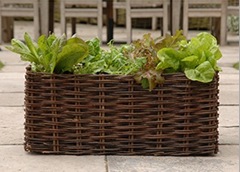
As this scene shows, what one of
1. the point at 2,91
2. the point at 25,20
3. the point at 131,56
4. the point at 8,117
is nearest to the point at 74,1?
the point at 2,91

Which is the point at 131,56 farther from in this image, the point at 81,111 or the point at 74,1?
the point at 74,1

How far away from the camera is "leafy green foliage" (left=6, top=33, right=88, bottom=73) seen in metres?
2.31

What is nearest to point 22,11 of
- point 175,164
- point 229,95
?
point 229,95

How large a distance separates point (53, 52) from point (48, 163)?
1.33ft

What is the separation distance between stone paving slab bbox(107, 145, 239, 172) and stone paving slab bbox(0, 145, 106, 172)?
0.19 ft

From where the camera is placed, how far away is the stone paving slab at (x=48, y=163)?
2.18 meters

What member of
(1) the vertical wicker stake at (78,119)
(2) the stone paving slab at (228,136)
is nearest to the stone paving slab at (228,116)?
(2) the stone paving slab at (228,136)

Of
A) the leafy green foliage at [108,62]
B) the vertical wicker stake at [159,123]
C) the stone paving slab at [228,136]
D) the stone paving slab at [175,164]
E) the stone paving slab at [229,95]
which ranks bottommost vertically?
the stone paving slab at [229,95]

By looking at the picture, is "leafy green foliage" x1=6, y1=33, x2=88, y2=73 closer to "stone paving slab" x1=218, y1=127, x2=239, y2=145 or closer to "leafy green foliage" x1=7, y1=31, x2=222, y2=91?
"leafy green foliage" x1=7, y1=31, x2=222, y2=91

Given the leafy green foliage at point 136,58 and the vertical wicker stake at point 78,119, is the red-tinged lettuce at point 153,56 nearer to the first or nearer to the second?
the leafy green foliage at point 136,58

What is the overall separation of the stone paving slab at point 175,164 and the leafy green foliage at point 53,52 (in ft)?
1.26

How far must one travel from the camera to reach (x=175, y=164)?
2.26 meters

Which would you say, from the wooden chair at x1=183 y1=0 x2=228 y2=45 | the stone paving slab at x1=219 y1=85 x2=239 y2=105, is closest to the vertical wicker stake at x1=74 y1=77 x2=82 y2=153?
the stone paving slab at x1=219 y1=85 x2=239 y2=105

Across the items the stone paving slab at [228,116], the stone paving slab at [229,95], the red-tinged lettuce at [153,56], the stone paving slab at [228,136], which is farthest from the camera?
the stone paving slab at [229,95]
